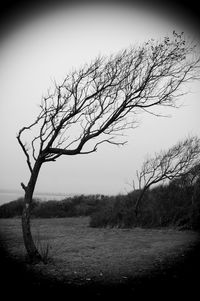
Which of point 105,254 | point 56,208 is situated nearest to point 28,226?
point 105,254

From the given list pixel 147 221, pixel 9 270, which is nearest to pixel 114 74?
pixel 9 270

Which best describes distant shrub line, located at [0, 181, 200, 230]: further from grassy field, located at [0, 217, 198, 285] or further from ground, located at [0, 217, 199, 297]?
ground, located at [0, 217, 199, 297]

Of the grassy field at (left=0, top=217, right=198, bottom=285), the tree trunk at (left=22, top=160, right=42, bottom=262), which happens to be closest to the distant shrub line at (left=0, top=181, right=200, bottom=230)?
the grassy field at (left=0, top=217, right=198, bottom=285)

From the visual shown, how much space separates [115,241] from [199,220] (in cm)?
477

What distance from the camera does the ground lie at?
5.88m

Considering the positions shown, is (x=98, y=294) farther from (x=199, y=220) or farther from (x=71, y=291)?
(x=199, y=220)

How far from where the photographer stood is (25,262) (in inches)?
293

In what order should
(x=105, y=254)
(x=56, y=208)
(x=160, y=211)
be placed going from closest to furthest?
(x=105, y=254) → (x=160, y=211) → (x=56, y=208)

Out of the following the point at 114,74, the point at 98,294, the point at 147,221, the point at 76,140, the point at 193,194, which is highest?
the point at 114,74

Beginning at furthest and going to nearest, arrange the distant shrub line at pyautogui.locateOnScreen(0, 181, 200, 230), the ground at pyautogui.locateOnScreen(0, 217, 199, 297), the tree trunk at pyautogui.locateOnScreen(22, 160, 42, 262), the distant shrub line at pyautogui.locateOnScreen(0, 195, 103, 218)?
1. the distant shrub line at pyautogui.locateOnScreen(0, 195, 103, 218)
2. the distant shrub line at pyautogui.locateOnScreen(0, 181, 200, 230)
3. the tree trunk at pyautogui.locateOnScreen(22, 160, 42, 262)
4. the ground at pyautogui.locateOnScreen(0, 217, 199, 297)

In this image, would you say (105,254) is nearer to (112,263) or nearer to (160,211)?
(112,263)

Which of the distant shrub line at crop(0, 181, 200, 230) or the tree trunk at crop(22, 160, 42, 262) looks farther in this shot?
the distant shrub line at crop(0, 181, 200, 230)

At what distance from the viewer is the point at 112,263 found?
7.63 metres

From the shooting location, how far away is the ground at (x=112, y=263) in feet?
19.3
